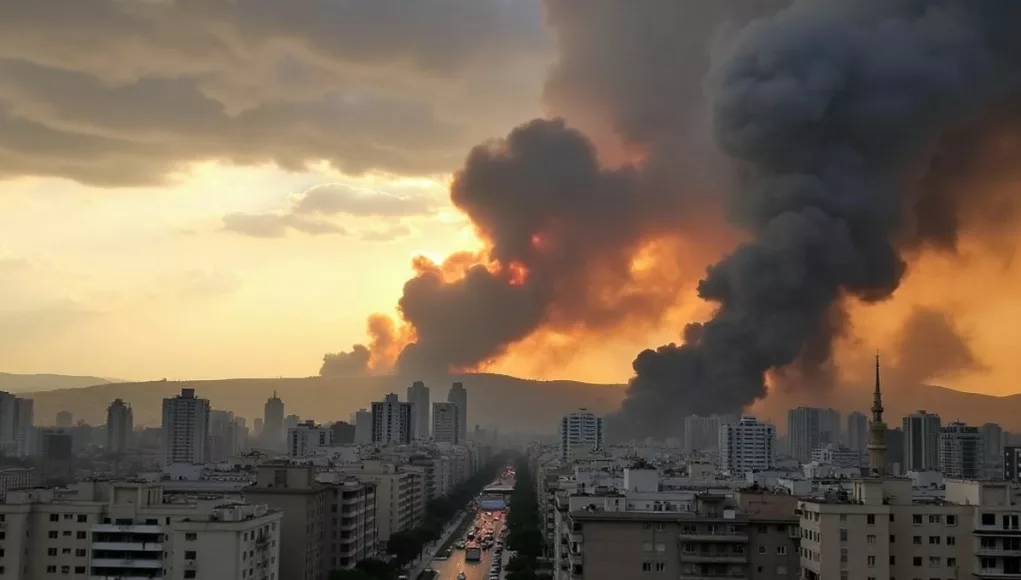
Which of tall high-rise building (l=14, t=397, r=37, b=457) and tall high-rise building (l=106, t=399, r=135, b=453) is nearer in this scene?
tall high-rise building (l=14, t=397, r=37, b=457)

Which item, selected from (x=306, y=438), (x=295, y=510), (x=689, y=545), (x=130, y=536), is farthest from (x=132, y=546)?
(x=306, y=438)

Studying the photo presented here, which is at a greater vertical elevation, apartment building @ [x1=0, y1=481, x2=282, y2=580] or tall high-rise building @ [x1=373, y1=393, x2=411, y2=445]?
tall high-rise building @ [x1=373, y1=393, x2=411, y2=445]

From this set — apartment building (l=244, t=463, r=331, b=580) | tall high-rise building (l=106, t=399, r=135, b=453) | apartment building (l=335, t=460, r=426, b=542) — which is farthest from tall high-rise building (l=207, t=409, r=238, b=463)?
apartment building (l=244, t=463, r=331, b=580)

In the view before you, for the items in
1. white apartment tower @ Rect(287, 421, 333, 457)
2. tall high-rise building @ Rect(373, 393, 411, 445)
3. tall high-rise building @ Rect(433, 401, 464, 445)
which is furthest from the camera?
tall high-rise building @ Rect(433, 401, 464, 445)

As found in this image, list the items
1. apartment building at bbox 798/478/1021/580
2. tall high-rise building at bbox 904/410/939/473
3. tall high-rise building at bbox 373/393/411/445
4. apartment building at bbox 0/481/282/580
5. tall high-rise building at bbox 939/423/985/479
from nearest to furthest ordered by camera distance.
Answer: apartment building at bbox 798/478/1021/580 → apartment building at bbox 0/481/282/580 → tall high-rise building at bbox 939/423/985/479 → tall high-rise building at bbox 904/410/939/473 → tall high-rise building at bbox 373/393/411/445

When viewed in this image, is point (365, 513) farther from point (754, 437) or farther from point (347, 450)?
point (754, 437)

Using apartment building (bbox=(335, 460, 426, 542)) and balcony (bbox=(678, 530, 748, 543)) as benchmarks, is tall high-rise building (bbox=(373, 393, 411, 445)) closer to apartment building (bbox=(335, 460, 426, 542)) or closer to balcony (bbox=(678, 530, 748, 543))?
apartment building (bbox=(335, 460, 426, 542))

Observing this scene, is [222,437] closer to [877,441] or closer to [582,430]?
[582,430]
